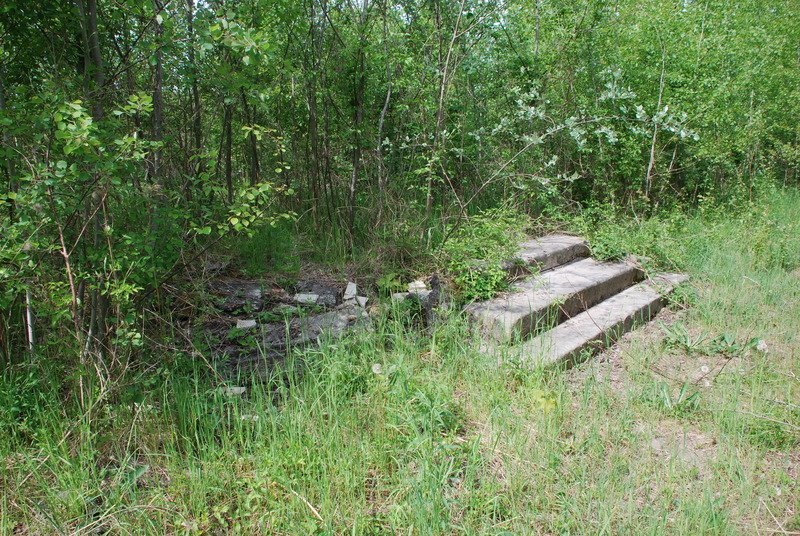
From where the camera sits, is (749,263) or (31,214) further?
(749,263)

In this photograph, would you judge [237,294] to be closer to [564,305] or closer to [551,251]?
[564,305]

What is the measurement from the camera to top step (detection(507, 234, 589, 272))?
551cm

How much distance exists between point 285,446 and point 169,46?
2.06 meters

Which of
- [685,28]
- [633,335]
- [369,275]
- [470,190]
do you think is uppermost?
[685,28]

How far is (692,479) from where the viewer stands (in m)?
2.56

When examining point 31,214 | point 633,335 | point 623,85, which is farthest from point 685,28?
point 31,214

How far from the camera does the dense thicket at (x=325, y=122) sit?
9.12 ft

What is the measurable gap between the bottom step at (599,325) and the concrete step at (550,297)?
105 millimetres

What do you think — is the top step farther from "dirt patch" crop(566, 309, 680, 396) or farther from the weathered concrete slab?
"dirt patch" crop(566, 309, 680, 396)

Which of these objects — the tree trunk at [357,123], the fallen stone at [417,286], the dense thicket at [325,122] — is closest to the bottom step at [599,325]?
the fallen stone at [417,286]

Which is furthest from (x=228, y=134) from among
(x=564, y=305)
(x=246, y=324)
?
(x=564, y=305)

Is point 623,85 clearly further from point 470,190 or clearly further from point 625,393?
point 625,393

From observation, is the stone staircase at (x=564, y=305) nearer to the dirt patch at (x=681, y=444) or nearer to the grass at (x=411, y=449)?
the grass at (x=411, y=449)

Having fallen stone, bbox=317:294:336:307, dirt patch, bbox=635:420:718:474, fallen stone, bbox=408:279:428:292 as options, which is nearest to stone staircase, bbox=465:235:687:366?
fallen stone, bbox=408:279:428:292
